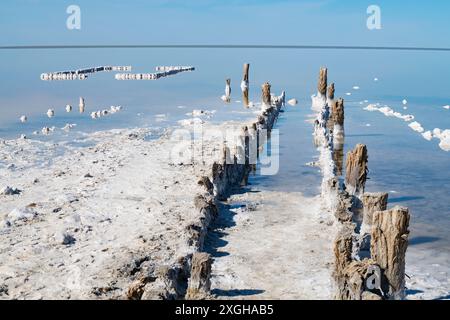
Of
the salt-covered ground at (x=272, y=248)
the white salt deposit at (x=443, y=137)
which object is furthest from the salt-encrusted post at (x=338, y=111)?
the salt-covered ground at (x=272, y=248)

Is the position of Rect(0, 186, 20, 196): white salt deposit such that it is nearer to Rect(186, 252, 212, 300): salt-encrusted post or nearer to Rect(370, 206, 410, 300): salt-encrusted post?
Rect(186, 252, 212, 300): salt-encrusted post

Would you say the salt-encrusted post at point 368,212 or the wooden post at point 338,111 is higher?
the wooden post at point 338,111

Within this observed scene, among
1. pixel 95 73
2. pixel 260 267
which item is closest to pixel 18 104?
pixel 260 267

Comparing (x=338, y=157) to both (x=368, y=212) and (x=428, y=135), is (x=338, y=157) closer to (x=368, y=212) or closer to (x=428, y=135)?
(x=428, y=135)

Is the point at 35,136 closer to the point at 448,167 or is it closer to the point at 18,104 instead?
the point at 18,104

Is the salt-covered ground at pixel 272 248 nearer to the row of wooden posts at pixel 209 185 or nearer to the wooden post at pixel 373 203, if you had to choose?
the row of wooden posts at pixel 209 185

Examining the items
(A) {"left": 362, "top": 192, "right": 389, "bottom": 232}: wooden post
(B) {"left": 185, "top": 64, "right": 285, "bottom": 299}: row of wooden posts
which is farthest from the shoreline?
(A) {"left": 362, "top": 192, "right": 389, "bottom": 232}: wooden post

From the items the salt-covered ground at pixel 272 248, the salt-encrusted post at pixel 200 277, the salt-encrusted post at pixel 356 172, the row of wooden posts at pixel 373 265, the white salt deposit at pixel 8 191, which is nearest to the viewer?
the row of wooden posts at pixel 373 265
